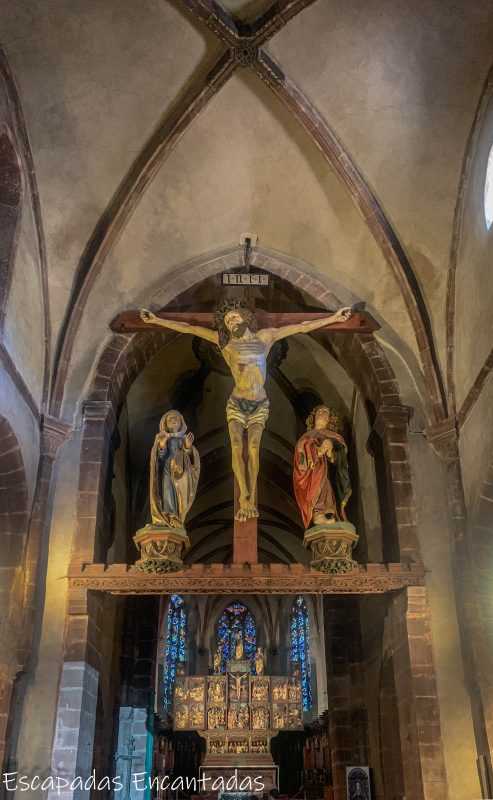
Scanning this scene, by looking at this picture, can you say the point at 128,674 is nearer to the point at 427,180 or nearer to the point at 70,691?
the point at 70,691

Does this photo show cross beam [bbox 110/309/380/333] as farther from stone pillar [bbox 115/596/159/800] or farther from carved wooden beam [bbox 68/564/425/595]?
stone pillar [bbox 115/596/159/800]

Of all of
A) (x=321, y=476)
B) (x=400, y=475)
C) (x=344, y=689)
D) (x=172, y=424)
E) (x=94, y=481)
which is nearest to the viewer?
(x=321, y=476)

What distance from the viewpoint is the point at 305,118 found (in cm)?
968

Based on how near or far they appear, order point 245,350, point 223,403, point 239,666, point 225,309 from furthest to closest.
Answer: point 223,403 < point 239,666 < point 225,309 < point 245,350

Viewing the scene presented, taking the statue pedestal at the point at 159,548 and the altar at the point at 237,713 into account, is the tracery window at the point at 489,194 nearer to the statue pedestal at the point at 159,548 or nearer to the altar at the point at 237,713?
the statue pedestal at the point at 159,548

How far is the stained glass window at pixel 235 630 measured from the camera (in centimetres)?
2534

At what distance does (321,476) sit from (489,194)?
13.0 feet

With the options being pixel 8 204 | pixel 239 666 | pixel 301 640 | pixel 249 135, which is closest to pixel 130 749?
pixel 239 666

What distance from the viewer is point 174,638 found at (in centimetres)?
2314

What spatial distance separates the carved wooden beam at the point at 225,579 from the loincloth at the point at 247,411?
1840 millimetres

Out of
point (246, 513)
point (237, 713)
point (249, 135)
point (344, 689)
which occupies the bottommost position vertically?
point (237, 713)

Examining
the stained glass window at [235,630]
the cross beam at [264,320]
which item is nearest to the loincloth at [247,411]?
the cross beam at [264,320]

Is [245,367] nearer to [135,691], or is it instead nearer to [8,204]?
[8,204]

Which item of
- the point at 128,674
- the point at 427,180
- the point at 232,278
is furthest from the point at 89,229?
the point at 128,674
